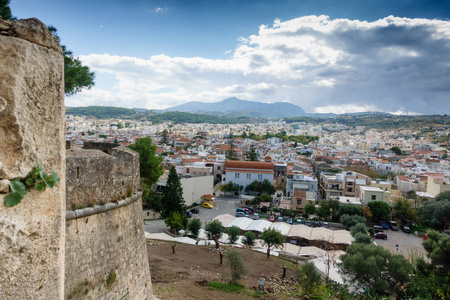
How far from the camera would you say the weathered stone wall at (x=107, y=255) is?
4426mm

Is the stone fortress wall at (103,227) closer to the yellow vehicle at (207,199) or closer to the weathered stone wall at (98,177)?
the weathered stone wall at (98,177)

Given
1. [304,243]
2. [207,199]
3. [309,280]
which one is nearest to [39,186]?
[309,280]

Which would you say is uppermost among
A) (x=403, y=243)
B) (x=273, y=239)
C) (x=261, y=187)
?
(x=273, y=239)

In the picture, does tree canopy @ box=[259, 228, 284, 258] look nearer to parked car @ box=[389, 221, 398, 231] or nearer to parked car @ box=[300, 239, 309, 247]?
parked car @ box=[300, 239, 309, 247]

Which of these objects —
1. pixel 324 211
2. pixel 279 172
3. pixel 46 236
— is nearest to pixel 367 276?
pixel 46 236

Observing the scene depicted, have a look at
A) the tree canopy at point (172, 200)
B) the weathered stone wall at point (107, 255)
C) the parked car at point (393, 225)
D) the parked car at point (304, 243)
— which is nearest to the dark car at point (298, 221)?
the parked car at point (304, 243)

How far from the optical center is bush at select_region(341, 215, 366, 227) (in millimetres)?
28603

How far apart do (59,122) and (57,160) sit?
0.92 ft

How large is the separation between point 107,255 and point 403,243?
2802cm

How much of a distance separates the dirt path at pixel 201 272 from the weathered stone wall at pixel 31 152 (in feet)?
25.8

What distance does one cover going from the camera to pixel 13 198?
1854 millimetres

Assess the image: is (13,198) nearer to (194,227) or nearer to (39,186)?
(39,186)

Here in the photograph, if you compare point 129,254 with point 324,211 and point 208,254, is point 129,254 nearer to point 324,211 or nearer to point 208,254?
point 208,254

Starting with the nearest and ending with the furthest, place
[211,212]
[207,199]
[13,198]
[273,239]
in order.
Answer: [13,198] < [273,239] < [211,212] < [207,199]
